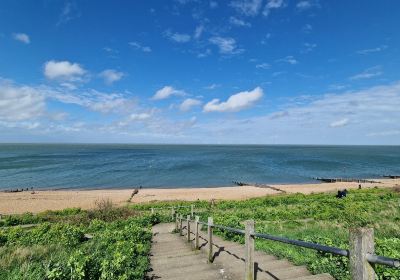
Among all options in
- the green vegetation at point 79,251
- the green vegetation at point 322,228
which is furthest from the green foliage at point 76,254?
the green vegetation at point 322,228

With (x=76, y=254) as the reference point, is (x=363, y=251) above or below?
above

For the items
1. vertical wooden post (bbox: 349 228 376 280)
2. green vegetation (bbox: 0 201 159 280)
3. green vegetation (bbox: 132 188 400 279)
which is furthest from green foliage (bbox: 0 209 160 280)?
vertical wooden post (bbox: 349 228 376 280)

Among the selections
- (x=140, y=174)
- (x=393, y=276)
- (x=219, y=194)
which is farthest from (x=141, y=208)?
(x=140, y=174)

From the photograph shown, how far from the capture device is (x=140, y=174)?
82.1 meters

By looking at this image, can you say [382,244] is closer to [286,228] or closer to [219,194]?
[286,228]

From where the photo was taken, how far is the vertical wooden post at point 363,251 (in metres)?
3.14

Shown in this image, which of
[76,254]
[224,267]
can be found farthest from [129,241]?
[224,267]

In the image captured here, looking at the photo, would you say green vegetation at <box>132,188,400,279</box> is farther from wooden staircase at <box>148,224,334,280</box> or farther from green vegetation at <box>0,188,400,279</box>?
wooden staircase at <box>148,224,334,280</box>

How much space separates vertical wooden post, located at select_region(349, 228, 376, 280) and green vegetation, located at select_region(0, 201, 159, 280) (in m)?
4.30

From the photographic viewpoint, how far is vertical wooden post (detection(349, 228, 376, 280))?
3.14 metres

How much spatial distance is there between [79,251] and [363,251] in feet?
21.0

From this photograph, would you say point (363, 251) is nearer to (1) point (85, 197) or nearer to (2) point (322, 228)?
(2) point (322, 228)

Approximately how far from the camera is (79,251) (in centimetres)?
739

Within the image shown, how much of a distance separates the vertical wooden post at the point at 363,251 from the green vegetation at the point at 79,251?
4.30 metres
